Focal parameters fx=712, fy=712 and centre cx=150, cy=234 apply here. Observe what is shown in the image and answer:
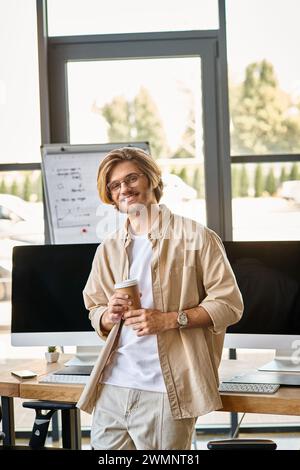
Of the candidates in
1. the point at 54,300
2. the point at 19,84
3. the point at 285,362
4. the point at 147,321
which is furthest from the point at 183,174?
the point at 147,321

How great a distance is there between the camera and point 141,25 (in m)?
4.09

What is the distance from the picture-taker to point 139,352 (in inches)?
81.0

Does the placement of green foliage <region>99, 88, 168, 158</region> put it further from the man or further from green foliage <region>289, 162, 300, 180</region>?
the man

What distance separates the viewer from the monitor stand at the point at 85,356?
2938 millimetres

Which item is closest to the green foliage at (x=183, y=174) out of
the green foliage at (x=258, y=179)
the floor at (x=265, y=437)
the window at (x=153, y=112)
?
the window at (x=153, y=112)

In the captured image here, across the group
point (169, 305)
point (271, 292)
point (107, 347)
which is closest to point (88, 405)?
point (107, 347)

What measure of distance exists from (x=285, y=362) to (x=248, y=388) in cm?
39

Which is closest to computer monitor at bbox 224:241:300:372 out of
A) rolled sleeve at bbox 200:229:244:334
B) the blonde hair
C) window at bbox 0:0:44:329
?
rolled sleeve at bbox 200:229:244:334

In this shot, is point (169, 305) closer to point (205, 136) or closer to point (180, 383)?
point (180, 383)

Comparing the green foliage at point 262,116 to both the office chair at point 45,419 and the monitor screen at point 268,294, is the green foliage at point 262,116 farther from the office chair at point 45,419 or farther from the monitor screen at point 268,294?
the office chair at point 45,419

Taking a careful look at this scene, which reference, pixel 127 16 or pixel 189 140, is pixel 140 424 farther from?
pixel 127 16

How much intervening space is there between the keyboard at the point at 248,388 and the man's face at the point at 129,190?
0.76 meters

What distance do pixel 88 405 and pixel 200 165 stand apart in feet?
Answer: 7.40

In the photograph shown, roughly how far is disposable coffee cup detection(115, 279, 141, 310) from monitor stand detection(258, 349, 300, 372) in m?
0.96
